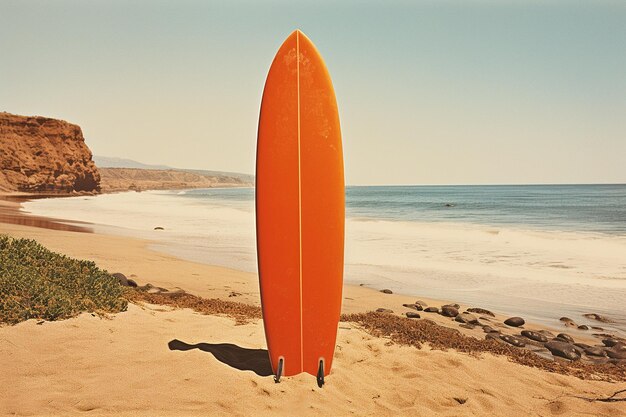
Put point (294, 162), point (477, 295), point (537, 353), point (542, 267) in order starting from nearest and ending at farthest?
point (294, 162), point (537, 353), point (477, 295), point (542, 267)

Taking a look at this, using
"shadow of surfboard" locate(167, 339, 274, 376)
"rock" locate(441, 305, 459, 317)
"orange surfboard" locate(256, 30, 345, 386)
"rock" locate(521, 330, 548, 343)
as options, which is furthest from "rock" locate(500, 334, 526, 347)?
"shadow of surfboard" locate(167, 339, 274, 376)

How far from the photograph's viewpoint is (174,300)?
6195 millimetres

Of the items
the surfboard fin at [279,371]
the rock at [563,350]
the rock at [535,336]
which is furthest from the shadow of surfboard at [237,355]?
the rock at [535,336]

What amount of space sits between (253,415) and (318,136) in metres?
2.28

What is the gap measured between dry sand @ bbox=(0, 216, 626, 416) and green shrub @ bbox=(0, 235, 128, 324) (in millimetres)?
219

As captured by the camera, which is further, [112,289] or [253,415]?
[112,289]

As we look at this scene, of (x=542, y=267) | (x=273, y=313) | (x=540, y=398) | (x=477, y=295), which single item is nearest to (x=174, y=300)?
(x=273, y=313)

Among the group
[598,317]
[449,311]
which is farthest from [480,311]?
[598,317]

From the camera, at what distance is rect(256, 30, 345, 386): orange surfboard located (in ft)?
12.4

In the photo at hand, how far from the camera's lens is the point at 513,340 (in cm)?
529

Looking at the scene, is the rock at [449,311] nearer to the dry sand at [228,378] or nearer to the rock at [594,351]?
the rock at [594,351]

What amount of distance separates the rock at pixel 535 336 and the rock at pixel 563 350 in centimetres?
25

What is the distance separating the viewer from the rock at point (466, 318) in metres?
6.14

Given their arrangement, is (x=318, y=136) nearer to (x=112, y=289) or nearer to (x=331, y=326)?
(x=331, y=326)
